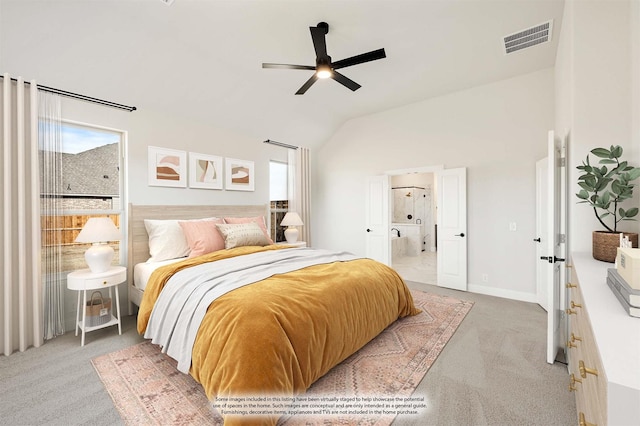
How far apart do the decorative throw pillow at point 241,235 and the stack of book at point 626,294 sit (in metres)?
3.21

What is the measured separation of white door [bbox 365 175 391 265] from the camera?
5000 millimetres

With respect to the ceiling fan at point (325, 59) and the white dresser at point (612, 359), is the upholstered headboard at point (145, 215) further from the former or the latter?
the white dresser at point (612, 359)

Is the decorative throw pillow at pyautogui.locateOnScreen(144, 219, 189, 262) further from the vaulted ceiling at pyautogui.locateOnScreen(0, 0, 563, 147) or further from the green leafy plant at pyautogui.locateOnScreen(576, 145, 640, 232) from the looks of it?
the green leafy plant at pyautogui.locateOnScreen(576, 145, 640, 232)

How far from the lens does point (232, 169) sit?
4.39 m

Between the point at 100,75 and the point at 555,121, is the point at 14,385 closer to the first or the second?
the point at 100,75

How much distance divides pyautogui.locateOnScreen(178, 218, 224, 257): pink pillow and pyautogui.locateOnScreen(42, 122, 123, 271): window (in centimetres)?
79

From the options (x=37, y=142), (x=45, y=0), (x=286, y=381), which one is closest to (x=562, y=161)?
(x=286, y=381)

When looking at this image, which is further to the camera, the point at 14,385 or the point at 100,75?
the point at 100,75

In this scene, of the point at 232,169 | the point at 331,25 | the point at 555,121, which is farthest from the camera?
the point at 232,169

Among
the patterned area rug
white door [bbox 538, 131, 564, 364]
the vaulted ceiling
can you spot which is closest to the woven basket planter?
white door [bbox 538, 131, 564, 364]

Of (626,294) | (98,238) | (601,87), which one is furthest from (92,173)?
(601,87)

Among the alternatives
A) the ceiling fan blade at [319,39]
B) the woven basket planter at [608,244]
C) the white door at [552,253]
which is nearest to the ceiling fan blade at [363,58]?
the ceiling fan blade at [319,39]

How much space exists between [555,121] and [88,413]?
5.29 m

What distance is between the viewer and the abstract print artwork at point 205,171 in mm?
3910
